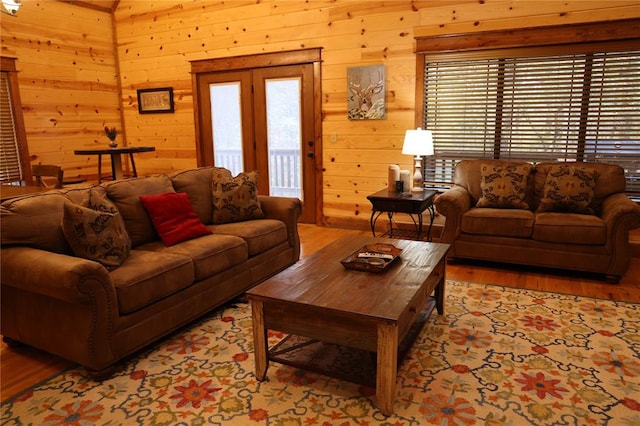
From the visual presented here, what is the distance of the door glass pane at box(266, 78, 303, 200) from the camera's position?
5594 millimetres

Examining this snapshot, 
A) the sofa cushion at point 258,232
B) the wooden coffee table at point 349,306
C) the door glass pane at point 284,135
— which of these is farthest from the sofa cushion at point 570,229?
the door glass pane at point 284,135

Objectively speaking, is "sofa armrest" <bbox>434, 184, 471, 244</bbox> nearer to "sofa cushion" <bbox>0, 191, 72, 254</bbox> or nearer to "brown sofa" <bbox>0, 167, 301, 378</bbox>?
"brown sofa" <bbox>0, 167, 301, 378</bbox>

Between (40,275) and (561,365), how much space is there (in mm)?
2766

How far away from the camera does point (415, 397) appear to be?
2123 mm

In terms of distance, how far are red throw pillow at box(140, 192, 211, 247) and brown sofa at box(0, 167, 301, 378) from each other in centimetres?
5

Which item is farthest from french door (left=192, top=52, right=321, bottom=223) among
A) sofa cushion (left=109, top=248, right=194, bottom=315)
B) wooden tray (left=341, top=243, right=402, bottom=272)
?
sofa cushion (left=109, top=248, right=194, bottom=315)

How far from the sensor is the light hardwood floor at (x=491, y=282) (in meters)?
2.37

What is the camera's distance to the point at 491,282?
3.65 metres

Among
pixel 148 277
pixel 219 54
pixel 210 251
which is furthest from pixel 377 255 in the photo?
pixel 219 54

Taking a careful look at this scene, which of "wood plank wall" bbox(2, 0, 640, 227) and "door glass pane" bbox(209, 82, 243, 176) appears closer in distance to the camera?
"wood plank wall" bbox(2, 0, 640, 227)

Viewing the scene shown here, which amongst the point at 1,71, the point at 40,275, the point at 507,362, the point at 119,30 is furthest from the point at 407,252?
the point at 119,30

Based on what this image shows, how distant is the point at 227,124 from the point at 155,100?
1.33 m

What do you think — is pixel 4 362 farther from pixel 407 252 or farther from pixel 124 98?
pixel 124 98

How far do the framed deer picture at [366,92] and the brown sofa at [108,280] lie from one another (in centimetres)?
239
